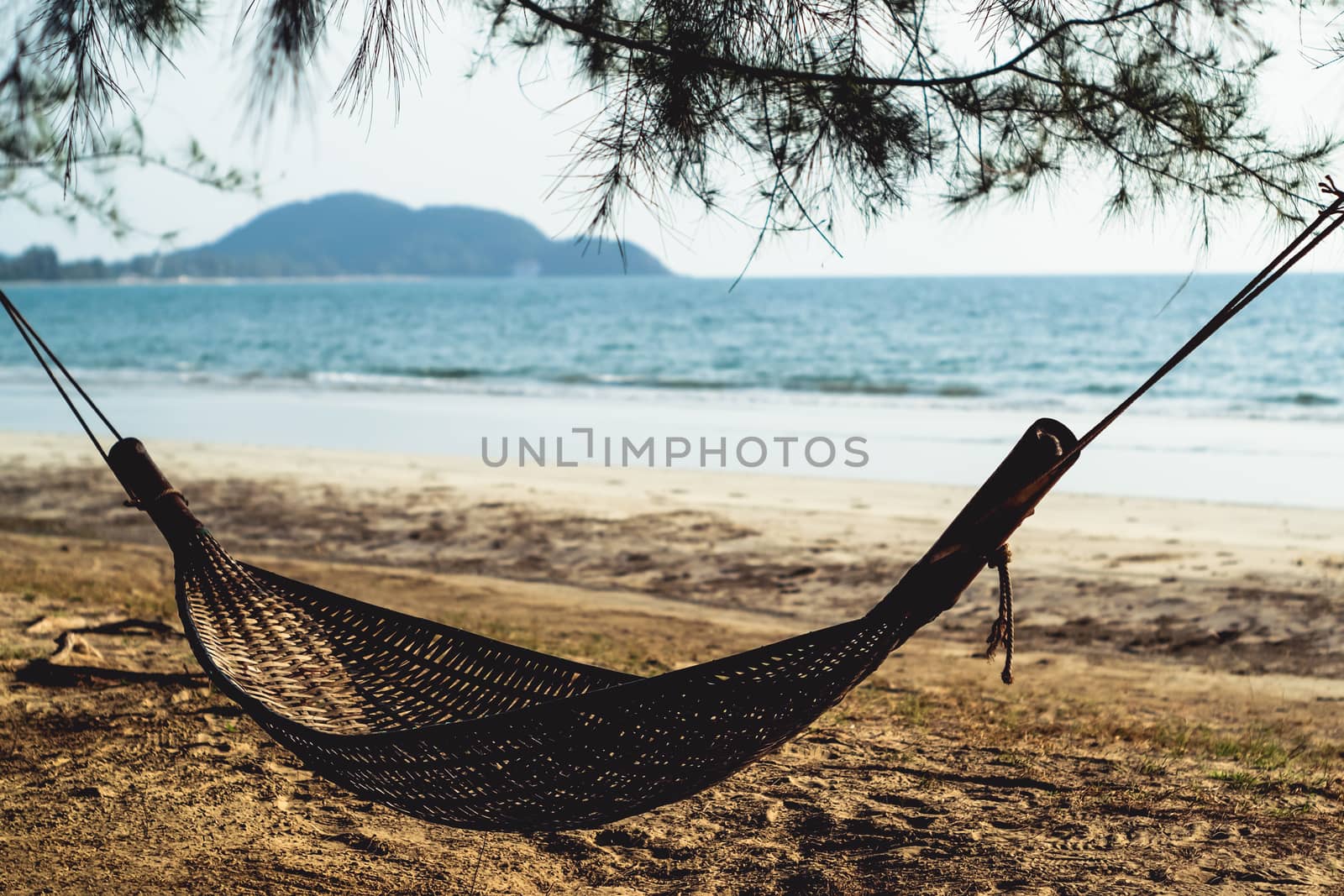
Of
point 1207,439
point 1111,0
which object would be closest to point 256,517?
point 1111,0

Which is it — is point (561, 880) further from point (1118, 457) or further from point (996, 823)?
point (1118, 457)

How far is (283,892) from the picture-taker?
6.84 ft

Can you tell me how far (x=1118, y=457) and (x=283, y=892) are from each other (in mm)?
8860

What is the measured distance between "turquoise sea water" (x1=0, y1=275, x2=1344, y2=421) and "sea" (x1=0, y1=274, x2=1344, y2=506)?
0.44ft

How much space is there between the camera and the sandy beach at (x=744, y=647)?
2213 millimetres

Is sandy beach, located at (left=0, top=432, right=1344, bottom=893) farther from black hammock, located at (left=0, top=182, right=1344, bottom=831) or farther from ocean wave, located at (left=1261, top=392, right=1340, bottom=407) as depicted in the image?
ocean wave, located at (left=1261, top=392, right=1340, bottom=407)

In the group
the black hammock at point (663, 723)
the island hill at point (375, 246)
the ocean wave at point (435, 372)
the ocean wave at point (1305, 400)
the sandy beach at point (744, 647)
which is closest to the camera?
the black hammock at point (663, 723)

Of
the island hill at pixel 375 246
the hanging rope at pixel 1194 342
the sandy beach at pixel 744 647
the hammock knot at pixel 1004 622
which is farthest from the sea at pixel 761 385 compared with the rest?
the island hill at pixel 375 246

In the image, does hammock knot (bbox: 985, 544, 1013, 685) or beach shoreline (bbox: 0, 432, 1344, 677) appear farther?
beach shoreline (bbox: 0, 432, 1344, 677)

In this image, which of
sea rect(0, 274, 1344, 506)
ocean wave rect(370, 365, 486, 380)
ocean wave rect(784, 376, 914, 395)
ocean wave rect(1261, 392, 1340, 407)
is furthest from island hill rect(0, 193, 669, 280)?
ocean wave rect(1261, 392, 1340, 407)

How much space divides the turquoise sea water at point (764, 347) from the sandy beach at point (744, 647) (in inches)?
59.7

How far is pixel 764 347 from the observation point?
26828mm

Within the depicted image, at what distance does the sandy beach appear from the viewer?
7.26ft

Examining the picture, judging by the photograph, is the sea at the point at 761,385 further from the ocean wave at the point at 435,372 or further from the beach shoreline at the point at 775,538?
the beach shoreline at the point at 775,538
